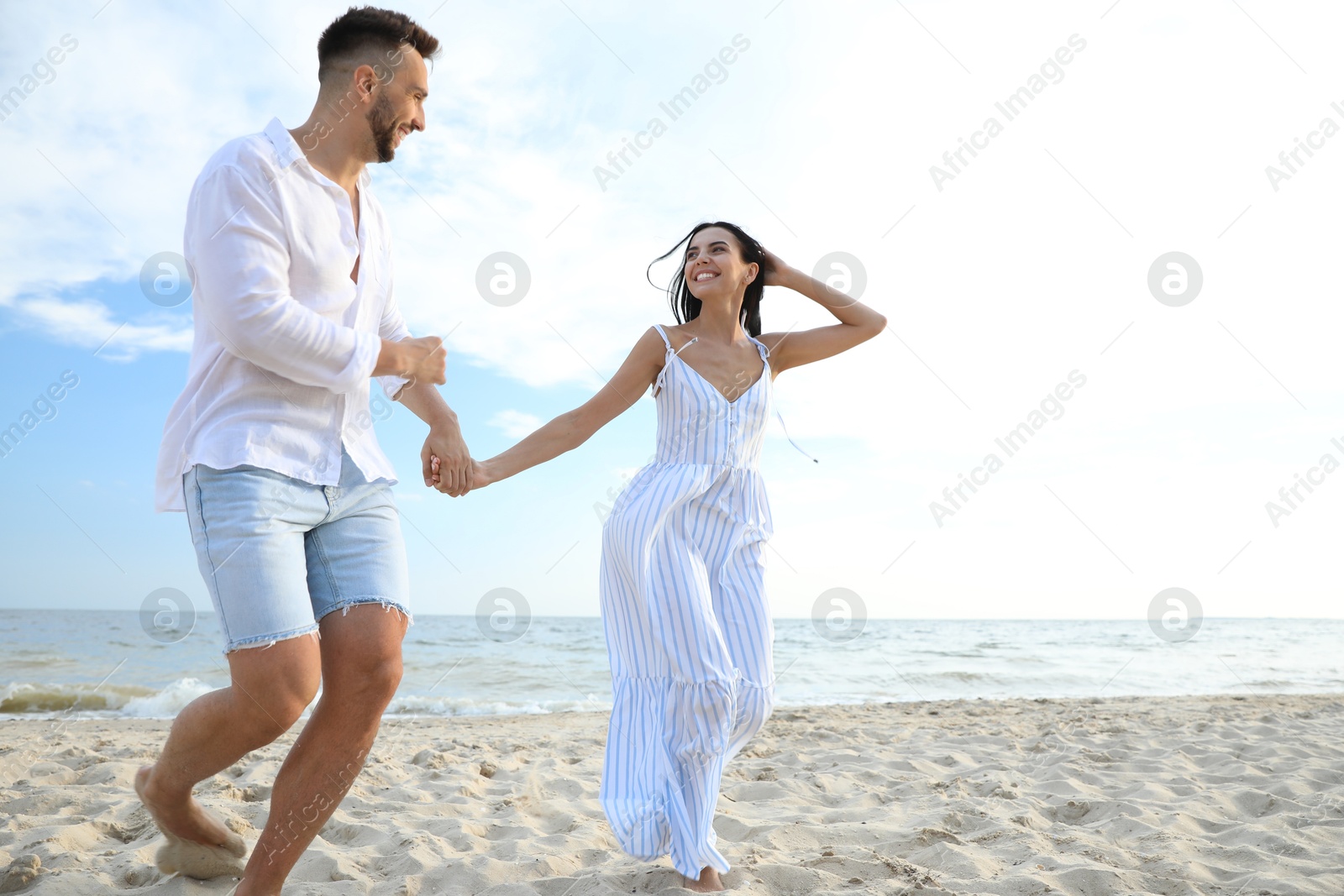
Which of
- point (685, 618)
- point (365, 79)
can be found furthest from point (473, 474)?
point (365, 79)

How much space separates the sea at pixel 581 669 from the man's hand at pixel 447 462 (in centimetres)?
653

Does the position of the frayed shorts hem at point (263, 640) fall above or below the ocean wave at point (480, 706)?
above

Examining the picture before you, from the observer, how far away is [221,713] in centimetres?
216

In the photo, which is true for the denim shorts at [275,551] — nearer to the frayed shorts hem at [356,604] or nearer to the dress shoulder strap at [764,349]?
the frayed shorts hem at [356,604]

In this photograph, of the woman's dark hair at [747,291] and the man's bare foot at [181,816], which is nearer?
the man's bare foot at [181,816]

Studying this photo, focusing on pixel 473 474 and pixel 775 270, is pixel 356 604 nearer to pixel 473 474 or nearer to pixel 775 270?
pixel 473 474

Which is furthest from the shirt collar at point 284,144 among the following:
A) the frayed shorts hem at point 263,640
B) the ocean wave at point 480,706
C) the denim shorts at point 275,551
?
the ocean wave at point 480,706

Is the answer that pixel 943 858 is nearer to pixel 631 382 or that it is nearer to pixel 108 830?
pixel 631 382

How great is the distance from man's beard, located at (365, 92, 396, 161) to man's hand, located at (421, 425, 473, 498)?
858mm

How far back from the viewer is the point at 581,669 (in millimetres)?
13242

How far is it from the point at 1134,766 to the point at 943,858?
2.48 meters

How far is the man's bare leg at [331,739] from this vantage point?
2.12m

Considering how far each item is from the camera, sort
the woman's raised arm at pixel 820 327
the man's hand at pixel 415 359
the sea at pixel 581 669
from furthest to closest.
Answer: the sea at pixel 581 669, the woman's raised arm at pixel 820 327, the man's hand at pixel 415 359

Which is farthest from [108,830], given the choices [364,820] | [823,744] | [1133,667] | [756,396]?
[1133,667]
